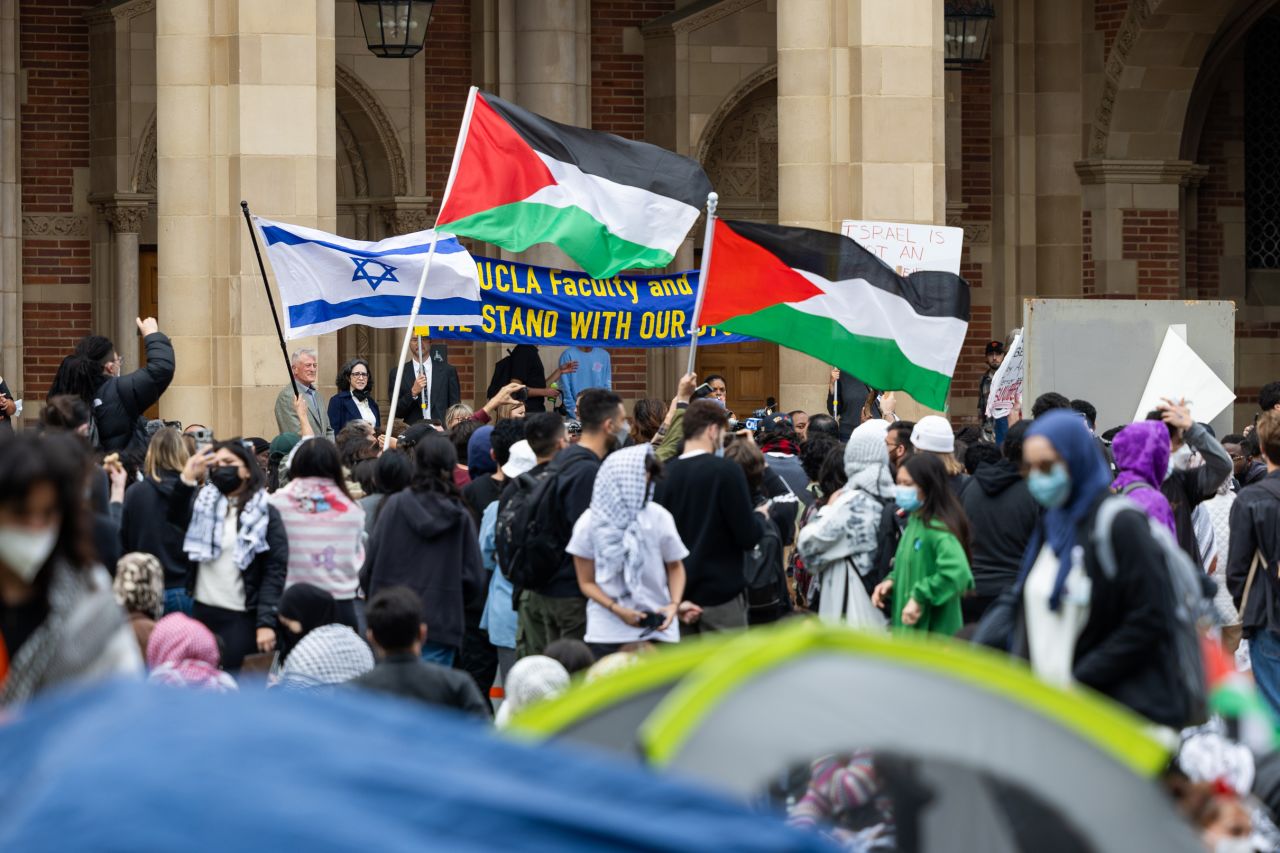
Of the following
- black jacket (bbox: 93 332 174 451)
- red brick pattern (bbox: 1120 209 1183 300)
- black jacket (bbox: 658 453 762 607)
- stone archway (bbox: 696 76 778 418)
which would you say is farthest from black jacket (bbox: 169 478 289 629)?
red brick pattern (bbox: 1120 209 1183 300)

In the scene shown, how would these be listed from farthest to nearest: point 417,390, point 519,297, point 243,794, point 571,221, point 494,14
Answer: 1. point 494,14
2. point 417,390
3. point 519,297
4. point 571,221
5. point 243,794

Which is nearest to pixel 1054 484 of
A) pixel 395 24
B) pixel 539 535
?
pixel 539 535

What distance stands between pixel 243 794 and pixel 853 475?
7.38 metres

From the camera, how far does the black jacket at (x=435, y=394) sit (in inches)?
606

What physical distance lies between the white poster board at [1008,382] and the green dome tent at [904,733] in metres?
10.9

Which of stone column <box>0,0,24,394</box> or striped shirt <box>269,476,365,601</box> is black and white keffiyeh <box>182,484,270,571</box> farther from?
stone column <box>0,0,24,394</box>

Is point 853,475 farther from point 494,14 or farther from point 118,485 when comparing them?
point 494,14

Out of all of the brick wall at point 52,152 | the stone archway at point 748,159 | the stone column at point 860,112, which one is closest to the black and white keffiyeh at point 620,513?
the stone column at point 860,112

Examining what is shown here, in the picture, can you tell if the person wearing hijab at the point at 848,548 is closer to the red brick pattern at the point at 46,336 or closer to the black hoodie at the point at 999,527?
the black hoodie at the point at 999,527

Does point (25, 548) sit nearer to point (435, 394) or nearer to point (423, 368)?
point (423, 368)

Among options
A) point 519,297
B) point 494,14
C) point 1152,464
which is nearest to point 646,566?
point 1152,464

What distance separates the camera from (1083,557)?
18.7 feet

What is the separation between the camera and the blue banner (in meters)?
12.9

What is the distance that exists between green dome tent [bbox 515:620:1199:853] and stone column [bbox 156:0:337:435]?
10.6m
